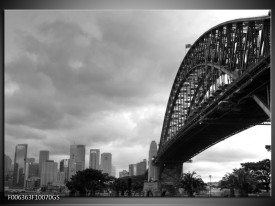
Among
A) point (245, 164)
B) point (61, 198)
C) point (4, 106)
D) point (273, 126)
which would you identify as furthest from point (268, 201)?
point (245, 164)

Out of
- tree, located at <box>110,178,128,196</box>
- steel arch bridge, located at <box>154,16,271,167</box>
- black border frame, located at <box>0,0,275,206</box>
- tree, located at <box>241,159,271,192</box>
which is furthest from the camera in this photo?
tree, located at <box>110,178,128,196</box>

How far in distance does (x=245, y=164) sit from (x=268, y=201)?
39767 millimetres

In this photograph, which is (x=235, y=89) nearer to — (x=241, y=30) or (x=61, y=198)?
(x=241, y=30)

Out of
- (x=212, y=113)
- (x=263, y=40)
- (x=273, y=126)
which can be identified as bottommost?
(x=273, y=126)

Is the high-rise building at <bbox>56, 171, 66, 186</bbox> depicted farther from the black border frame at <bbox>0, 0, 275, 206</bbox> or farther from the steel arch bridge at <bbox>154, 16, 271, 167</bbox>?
the black border frame at <bbox>0, 0, 275, 206</bbox>

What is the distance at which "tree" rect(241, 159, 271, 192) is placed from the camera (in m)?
43.1

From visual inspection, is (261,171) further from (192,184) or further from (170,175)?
(170,175)

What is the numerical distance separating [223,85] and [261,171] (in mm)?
18299

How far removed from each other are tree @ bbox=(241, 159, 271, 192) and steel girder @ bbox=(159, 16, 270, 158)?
904 centimetres

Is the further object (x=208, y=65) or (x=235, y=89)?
(x=208, y=65)

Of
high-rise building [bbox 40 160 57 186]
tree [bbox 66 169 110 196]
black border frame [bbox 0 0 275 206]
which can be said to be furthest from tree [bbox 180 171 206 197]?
black border frame [bbox 0 0 275 206]

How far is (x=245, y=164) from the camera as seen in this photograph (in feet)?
166

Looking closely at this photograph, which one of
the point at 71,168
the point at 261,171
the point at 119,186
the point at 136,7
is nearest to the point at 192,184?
the point at 261,171

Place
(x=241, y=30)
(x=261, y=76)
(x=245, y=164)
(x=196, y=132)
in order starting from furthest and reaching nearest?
(x=245, y=164), (x=196, y=132), (x=241, y=30), (x=261, y=76)
